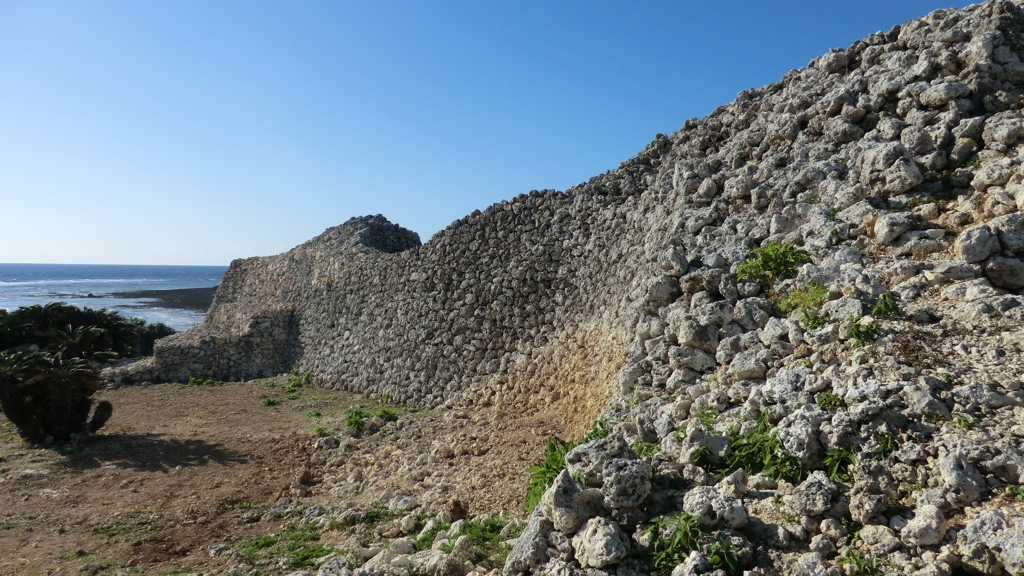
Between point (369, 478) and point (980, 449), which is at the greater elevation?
point (980, 449)

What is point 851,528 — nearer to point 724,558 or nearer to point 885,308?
point 724,558

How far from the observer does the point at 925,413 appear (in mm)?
3859

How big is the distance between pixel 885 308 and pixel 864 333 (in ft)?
1.19

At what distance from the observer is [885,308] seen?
188 inches

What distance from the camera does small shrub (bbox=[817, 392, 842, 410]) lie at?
4270mm

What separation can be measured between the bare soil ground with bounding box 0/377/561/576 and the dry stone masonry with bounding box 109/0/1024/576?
57.3 inches

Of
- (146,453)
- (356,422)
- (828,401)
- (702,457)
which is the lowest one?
(146,453)

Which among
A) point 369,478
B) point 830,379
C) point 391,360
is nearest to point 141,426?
point 391,360

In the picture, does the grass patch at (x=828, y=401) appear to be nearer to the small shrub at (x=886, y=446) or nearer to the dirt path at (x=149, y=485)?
the small shrub at (x=886, y=446)

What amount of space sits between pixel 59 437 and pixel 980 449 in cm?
1412

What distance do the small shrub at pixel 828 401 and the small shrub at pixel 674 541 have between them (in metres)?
1.35

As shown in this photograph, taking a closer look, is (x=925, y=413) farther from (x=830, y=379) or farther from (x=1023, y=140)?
(x=1023, y=140)

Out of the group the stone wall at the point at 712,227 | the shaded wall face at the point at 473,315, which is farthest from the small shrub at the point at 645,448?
the shaded wall face at the point at 473,315

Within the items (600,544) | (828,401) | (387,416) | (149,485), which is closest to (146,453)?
(149,485)
